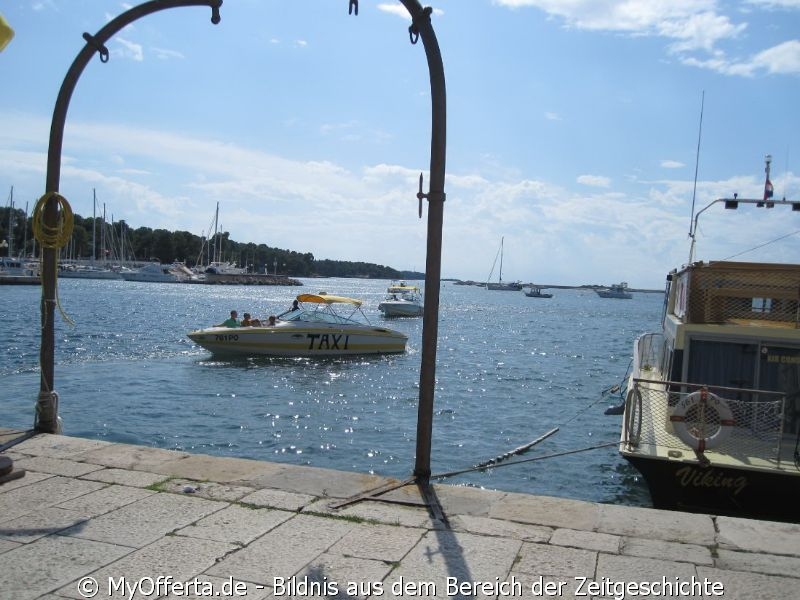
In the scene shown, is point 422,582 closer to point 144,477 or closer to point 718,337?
point 144,477

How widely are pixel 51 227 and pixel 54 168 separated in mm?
602

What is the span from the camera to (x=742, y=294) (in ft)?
34.4

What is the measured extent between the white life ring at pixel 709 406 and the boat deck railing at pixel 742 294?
2308mm

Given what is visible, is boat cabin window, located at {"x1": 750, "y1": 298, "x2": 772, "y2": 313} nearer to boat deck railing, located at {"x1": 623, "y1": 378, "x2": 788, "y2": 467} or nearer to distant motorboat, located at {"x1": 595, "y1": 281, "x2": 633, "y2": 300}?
boat deck railing, located at {"x1": 623, "y1": 378, "x2": 788, "y2": 467}

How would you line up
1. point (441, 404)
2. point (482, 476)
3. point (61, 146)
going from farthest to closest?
point (441, 404) < point (482, 476) < point (61, 146)

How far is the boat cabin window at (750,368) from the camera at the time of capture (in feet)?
33.1

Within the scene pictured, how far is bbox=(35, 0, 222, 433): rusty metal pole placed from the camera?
24.6 feet

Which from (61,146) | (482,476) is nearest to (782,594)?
(61,146)

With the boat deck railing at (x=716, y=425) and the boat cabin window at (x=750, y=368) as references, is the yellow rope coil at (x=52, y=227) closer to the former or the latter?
the boat deck railing at (x=716, y=425)

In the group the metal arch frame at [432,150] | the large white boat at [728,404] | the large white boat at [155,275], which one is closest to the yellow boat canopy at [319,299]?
the large white boat at [728,404]

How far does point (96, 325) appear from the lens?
4256 centimetres

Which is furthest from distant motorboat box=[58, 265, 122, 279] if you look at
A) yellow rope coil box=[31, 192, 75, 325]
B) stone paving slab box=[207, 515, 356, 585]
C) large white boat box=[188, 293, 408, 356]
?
stone paving slab box=[207, 515, 356, 585]

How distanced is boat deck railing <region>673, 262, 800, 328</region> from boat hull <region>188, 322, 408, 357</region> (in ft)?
62.7

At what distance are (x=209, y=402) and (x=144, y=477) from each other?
533 inches
